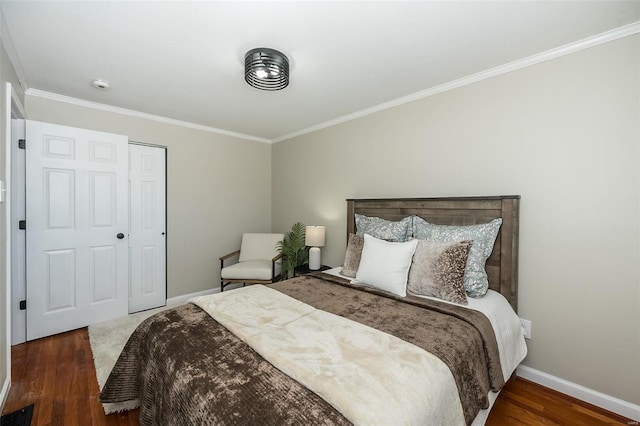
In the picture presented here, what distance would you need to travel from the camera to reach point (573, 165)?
6.32 ft

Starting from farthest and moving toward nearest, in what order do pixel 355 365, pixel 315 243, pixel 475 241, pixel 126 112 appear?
pixel 315 243
pixel 126 112
pixel 475 241
pixel 355 365

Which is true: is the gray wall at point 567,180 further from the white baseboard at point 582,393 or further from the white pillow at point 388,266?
the white pillow at point 388,266

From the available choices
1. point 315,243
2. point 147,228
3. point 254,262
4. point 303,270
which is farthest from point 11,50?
point 303,270

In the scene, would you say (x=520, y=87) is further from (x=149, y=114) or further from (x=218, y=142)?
(x=149, y=114)

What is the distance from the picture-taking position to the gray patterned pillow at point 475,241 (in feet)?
6.60

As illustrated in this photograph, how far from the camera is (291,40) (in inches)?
74.1

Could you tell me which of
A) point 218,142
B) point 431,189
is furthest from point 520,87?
point 218,142

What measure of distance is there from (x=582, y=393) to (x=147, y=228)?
4.40 m

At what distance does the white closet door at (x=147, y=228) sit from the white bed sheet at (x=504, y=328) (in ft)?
10.7

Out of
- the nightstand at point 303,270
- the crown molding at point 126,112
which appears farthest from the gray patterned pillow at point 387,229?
the crown molding at point 126,112

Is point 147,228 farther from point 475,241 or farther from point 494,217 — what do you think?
point 494,217

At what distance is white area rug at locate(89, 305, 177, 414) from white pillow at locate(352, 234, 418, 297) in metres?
1.81

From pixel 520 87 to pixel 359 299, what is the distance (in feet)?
6.71

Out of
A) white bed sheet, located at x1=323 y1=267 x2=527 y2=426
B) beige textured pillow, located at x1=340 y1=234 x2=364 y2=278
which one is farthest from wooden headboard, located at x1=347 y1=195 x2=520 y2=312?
beige textured pillow, located at x1=340 y1=234 x2=364 y2=278
